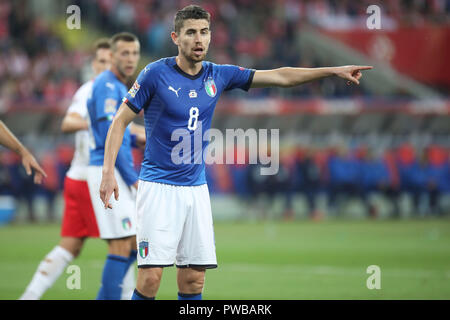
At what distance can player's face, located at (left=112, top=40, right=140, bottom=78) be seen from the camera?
7771 mm

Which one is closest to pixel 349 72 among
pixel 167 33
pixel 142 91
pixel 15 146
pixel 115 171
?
pixel 142 91

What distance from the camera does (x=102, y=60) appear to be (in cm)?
902

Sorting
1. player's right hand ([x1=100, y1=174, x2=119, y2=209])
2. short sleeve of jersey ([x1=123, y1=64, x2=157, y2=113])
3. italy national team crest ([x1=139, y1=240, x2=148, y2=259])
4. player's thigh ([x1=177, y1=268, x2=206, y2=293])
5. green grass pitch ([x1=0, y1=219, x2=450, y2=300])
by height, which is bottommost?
green grass pitch ([x1=0, y1=219, x2=450, y2=300])

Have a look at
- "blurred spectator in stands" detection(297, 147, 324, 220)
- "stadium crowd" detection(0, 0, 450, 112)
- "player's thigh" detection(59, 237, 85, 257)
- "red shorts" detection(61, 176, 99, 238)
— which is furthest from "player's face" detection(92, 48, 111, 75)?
"blurred spectator in stands" detection(297, 147, 324, 220)

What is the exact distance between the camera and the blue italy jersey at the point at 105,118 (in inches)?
298

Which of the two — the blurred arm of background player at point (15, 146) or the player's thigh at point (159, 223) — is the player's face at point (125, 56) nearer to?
the blurred arm of background player at point (15, 146)

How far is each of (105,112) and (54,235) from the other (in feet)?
32.8

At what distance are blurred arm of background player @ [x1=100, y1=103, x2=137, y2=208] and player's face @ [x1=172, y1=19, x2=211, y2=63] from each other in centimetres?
64

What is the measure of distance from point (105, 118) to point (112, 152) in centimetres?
182

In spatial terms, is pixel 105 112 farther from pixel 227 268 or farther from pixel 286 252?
pixel 286 252

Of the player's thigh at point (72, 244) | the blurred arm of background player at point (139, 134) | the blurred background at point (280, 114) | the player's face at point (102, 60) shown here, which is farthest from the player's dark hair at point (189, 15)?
the blurred background at point (280, 114)

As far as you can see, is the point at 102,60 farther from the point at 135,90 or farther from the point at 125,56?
the point at 135,90

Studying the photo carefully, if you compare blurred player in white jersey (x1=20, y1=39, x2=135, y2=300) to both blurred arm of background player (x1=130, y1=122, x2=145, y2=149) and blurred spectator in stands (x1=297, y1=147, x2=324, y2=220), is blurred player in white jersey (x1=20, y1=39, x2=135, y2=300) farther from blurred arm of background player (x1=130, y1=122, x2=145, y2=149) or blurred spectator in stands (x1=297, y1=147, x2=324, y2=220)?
blurred spectator in stands (x1=297, y1=147, x2=324, y2=220)

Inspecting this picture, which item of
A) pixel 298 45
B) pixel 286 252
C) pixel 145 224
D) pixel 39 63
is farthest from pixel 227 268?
pixel 298 45
